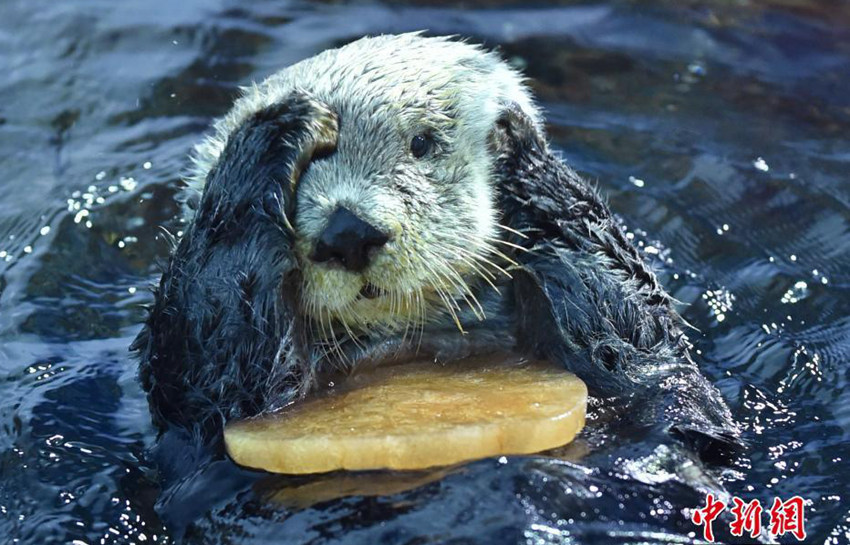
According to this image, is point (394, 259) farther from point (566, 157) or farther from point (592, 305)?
point (566, 157)

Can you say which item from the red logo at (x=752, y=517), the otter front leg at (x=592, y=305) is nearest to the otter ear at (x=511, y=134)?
the otter front leg at (x=592, y=305)

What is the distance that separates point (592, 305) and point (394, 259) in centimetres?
72

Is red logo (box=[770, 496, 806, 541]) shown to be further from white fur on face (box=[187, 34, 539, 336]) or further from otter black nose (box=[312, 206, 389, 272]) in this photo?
otter black nose (box=[312, 206, 389, 272])

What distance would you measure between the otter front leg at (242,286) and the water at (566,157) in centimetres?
27

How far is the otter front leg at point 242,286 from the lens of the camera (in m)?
3.18

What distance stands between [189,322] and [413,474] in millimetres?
770

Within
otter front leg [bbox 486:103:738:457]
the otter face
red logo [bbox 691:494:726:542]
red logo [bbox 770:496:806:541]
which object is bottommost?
red logo [bbox 770:496:806:541]

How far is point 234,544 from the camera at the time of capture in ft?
9.86

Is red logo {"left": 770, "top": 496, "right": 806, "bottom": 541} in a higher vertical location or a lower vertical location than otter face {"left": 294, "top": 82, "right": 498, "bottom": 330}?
lower

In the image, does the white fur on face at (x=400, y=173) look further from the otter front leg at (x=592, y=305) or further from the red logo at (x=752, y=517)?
the red logo at (x=752, y=517)

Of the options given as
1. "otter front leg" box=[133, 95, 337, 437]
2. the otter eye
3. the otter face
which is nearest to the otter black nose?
the otter face

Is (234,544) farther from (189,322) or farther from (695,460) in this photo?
(695,460)

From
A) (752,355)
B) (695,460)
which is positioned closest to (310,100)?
(695,460)

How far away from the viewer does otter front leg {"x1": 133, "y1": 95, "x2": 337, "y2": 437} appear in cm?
318
